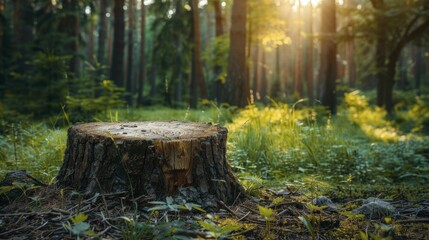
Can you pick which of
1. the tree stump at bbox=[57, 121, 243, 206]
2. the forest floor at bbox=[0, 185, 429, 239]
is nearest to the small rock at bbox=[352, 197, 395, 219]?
the forest floor at bbox=[0, 185, 429, 239]

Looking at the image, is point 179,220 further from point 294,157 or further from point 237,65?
point 237,65

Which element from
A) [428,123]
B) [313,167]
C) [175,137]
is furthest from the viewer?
[428,123]

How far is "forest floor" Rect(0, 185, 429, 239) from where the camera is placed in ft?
7.64

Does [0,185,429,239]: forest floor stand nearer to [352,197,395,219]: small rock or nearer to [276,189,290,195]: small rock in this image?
[352,197,395,219]: small rock

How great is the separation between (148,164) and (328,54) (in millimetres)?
11267

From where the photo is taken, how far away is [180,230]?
2211 millimetres

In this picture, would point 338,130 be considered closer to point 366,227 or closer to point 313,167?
point 313,167

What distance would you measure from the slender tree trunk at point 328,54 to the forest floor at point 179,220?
32.5 ft

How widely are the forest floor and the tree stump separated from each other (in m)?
0.11

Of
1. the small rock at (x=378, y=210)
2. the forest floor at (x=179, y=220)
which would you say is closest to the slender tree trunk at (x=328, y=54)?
the forest floor at (x=179, y=220)

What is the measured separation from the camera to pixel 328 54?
42.4ft

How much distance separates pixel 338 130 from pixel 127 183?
4.02 m

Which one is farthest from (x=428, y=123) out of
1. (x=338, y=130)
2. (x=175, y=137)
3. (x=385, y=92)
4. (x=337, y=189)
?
(x=175, y=137)

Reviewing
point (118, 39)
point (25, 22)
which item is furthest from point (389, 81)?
point (25, 22)
